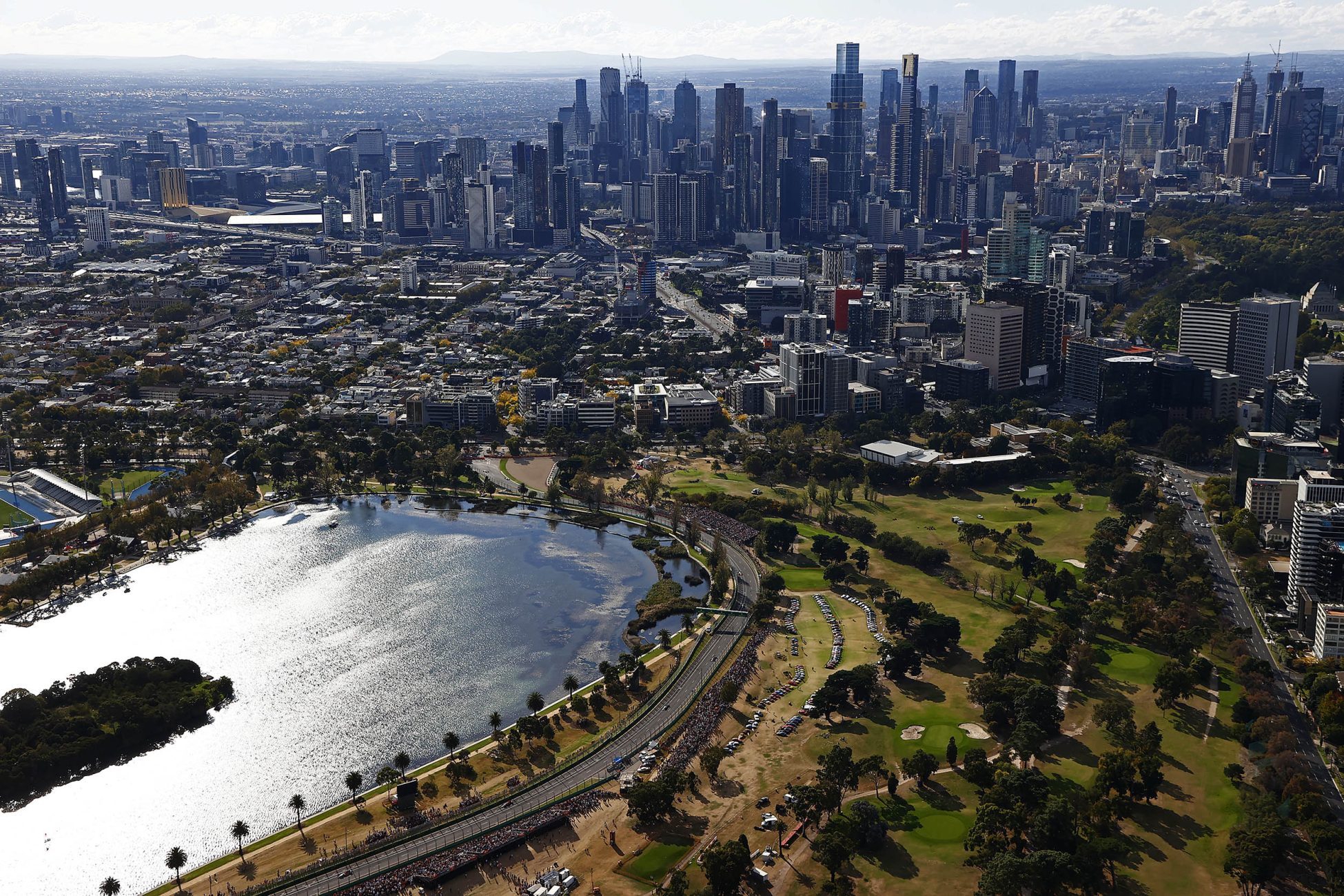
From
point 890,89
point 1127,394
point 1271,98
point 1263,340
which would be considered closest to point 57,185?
point 1127,394

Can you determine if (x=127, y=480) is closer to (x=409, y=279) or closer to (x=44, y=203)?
(x=409, y=279)

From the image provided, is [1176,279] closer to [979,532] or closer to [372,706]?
[979,532]

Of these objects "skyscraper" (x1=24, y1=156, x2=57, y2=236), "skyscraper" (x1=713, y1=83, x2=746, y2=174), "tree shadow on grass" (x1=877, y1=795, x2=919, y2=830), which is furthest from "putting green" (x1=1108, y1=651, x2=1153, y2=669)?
"skyscraper" (x1=713, y1=83, x2=746, y2=174)

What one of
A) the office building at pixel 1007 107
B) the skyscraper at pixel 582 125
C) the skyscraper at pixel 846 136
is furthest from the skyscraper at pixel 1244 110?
the skyscraper at pixel 582 125

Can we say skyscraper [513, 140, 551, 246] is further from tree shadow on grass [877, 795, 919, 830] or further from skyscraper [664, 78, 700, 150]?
tree shadow on grass [877, 795, 919, 830]

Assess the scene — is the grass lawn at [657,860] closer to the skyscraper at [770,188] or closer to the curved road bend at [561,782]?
the curved road bend at [561,782]

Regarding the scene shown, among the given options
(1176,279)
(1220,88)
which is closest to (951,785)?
(1176,279)
